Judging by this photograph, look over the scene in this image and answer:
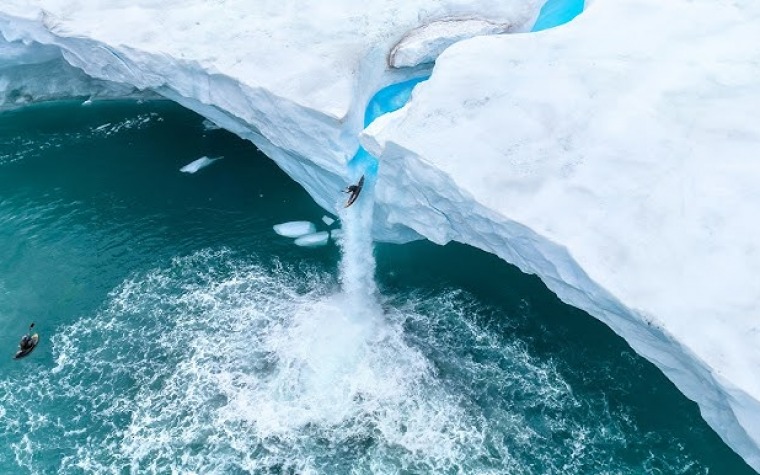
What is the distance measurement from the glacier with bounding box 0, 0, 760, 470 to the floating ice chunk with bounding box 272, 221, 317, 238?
781 mm

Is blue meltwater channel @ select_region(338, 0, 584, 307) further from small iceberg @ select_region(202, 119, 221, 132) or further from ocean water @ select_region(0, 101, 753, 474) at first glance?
small iceberg @ select_region(202, 119, 221, 132)

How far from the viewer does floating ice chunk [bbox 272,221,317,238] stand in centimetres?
1411

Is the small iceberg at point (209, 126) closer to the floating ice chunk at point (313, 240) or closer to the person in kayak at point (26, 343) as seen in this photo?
the floating ice chunk at point (313, 240)

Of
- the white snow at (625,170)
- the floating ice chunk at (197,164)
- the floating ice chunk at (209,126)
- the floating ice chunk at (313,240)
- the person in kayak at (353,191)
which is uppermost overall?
the white snow at (625,170)

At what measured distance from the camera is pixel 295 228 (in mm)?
14164

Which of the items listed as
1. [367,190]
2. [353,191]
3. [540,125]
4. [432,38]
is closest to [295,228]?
[367,190]

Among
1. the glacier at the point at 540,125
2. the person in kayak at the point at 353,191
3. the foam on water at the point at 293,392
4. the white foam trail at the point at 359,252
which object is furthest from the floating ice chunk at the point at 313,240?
the person in kayak at the point at 353,191

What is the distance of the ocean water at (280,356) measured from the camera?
33.4 ft

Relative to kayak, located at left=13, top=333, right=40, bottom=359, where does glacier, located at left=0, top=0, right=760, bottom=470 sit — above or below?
above

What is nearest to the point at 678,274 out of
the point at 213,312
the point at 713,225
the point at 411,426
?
the point at 713,225

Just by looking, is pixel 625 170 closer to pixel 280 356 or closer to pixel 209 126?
pixel 280 356

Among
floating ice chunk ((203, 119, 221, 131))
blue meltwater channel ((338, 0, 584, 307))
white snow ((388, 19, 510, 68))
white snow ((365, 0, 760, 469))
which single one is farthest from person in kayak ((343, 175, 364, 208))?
floating ice chunk ((203, 119, 221, 131))

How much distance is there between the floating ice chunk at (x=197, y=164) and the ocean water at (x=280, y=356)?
0.50m

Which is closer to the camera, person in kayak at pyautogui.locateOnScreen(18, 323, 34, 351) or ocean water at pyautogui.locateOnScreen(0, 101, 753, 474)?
ocean water at pyautogui.locateOnScreen(0, 101, 753, 474)
